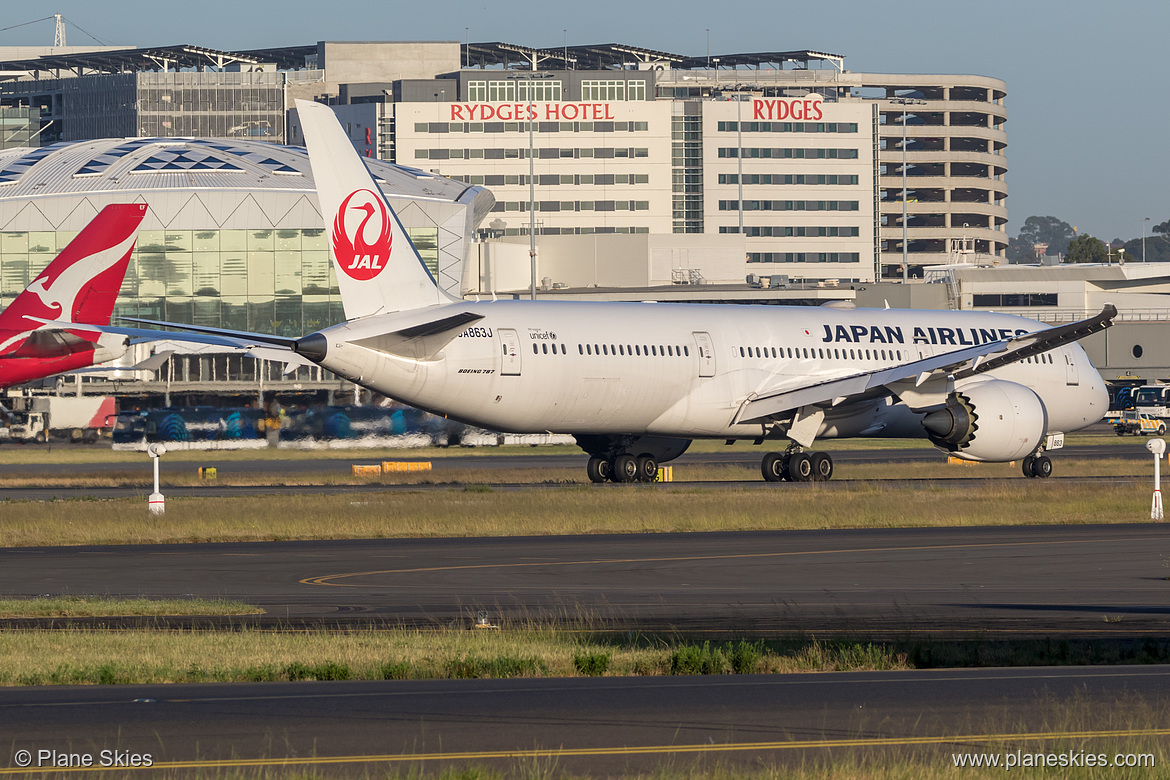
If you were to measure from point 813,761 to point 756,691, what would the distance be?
277cm

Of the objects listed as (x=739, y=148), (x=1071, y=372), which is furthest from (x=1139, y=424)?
(x=739, y=148)

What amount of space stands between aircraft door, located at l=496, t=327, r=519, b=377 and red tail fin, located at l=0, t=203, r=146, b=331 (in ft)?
43.4

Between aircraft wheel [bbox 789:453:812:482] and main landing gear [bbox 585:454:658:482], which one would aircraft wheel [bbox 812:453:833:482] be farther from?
main landing gear [bbox 585:454:658:482]

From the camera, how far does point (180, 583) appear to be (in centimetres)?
2291

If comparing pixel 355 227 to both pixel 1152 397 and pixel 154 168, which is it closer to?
pixel 1152 397

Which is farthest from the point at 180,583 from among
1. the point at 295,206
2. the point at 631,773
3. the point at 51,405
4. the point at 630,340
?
→ the point at 295,206

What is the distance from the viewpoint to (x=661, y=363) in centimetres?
4100

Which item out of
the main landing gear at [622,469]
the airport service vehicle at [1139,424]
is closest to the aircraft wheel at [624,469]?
the main landing gear at [622,469]

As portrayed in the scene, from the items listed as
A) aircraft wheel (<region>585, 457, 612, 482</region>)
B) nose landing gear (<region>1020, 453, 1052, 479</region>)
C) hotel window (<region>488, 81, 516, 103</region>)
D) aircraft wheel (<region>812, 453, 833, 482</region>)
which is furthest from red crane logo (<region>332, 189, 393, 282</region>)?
hotel window (<region>488, 81, 516, 103</region>)

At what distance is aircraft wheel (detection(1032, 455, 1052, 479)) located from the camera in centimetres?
4572

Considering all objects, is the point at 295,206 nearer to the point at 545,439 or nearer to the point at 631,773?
the point at 545,439

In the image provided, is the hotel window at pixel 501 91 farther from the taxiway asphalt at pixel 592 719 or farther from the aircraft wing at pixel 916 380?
the taxiway asphalt at pixel 592 719

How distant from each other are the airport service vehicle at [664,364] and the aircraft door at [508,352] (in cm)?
5

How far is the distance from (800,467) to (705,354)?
4214 mm
